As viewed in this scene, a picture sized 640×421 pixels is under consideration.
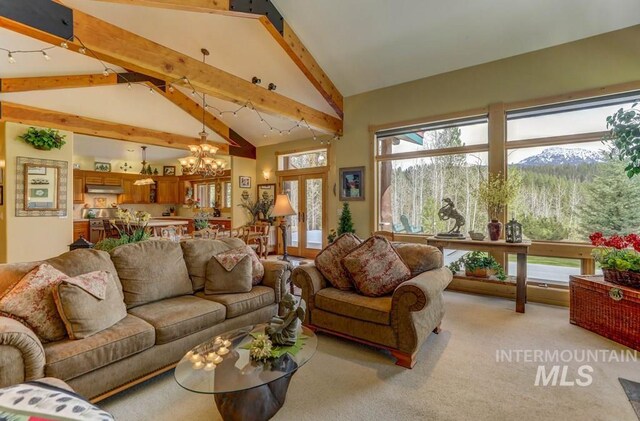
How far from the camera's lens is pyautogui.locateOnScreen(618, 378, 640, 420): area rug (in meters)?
1.96

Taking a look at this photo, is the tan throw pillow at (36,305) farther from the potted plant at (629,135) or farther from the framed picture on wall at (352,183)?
the potted plant at (629,135)

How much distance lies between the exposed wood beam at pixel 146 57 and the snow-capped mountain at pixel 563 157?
400cm

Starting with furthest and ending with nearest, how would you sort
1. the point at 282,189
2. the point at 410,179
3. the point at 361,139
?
the point at 282,189, the point at 361,139, the point at 410,179

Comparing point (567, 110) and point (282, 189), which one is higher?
point (567, 110)

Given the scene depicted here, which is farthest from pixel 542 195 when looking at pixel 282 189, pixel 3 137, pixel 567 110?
pixel 3 137

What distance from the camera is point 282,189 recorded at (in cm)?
763

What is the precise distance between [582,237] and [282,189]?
5829 millimetres

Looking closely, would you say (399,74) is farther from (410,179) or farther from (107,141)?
(107,141)

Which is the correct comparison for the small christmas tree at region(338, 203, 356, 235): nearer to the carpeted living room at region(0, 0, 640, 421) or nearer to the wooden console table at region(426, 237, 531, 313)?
the carpeted living room at region(0, 0, 640, 421)

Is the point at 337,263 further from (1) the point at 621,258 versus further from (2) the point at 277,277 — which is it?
(1) the point at 621,258

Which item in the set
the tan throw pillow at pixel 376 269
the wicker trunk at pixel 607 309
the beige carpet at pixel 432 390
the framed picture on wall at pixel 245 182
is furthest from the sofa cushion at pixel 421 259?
the framed picture on wall at pixel 245 182

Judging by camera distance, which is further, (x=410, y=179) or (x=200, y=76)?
(x=410, y=179)

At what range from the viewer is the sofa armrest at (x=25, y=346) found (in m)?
1.59

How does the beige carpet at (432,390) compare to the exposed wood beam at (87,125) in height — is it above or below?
below
